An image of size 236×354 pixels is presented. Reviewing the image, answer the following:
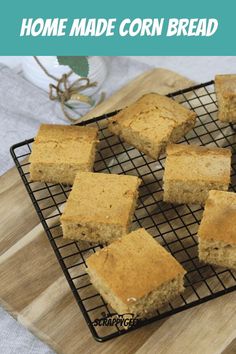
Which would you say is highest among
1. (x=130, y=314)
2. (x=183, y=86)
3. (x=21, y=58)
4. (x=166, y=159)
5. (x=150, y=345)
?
(x=21, y=58)

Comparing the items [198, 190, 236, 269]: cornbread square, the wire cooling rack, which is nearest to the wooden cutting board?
the wire cooling rack

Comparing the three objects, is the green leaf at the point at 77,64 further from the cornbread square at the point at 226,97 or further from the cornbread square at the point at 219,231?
the cornbread square at the point at 219,231

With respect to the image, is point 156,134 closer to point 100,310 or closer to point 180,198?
point 180,198

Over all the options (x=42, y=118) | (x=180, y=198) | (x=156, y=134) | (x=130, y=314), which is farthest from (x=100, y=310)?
(x=42, y=118)

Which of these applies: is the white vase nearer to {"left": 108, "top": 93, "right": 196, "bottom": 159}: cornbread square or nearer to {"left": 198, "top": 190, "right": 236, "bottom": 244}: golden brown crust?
{"left": 108, "top": 93, "right": 196, "bottom": 159}: cornbread square

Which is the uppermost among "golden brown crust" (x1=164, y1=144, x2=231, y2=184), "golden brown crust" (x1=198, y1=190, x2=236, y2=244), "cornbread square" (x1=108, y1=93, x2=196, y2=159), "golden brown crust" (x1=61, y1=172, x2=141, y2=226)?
"cornbread square" (x1=108, y1=93, x2=196, y2=159)

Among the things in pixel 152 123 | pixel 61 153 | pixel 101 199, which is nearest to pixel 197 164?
pixel 152 123

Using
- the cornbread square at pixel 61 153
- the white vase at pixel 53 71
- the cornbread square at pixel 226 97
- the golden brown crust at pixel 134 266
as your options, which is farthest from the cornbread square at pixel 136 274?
the white vase at pixel 53 71
